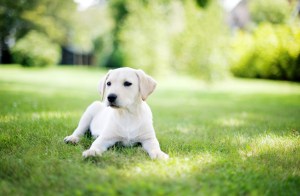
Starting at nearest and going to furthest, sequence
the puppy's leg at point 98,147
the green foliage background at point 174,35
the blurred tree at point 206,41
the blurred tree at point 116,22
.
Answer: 1. the puppy's leg at point 98,147
2. the blurred tree at point 206,41
3. the green foliage background at point 174,35
4. the blurred tree at point 116,22

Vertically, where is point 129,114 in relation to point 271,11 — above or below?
below

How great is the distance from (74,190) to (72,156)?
3.32 feet

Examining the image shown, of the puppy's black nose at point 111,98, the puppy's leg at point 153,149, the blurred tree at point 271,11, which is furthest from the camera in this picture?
the blurred tree at point 271,11

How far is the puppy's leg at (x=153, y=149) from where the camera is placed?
145 inches

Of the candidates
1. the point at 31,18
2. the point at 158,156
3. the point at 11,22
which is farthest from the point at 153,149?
the point at 11,22

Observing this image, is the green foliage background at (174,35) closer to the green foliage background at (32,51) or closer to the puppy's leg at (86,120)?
the green foliage background at (32,51)

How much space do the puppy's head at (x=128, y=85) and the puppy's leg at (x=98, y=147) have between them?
0.53 meters

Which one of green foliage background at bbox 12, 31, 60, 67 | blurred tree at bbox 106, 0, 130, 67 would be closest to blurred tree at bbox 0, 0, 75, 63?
green foliage background at bbox 12, 31, 60, 67

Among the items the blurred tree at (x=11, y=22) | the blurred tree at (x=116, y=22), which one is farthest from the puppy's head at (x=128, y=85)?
the blurred tree at (x=11, y=22)

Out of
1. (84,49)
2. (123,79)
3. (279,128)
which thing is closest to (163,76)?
(279,128)

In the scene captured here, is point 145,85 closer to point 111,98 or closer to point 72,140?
point 111,98

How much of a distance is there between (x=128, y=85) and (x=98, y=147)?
90 cm

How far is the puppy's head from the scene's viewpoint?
3.99 metres

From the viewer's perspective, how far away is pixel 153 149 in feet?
12.8
